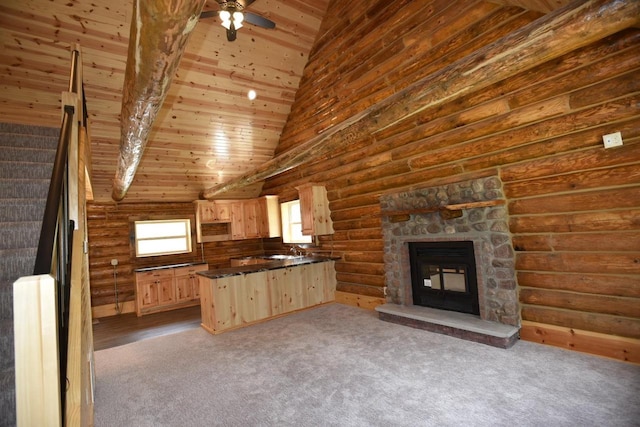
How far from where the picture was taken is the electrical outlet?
2.96 m

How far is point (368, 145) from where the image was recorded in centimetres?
544

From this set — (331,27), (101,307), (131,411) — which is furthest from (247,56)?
(101,307)

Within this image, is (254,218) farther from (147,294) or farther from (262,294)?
(262,294)

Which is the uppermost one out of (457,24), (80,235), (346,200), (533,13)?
(457,24)

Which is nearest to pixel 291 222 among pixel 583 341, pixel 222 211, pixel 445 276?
pixel 222 211

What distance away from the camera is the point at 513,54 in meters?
2.59

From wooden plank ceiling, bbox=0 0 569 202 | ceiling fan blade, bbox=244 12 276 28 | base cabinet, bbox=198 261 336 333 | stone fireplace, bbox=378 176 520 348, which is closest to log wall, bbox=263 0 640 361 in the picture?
stone fireplace, bbox=378 176 520 348

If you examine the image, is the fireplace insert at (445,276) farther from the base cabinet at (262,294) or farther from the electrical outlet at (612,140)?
the base cabinet at (262,294)

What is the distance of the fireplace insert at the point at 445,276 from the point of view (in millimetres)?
4262

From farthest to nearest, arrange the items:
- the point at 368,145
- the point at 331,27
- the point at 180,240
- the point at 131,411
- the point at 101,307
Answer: the point at 180,240
the point at 101,307
the point at 331,27
the point at 368,145
the point at 131,411

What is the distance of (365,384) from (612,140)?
330cm

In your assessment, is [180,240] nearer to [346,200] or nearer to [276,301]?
[276,301]

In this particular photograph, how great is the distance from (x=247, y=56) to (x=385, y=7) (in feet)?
8.03

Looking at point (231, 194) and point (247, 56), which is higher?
point (247, 56)
